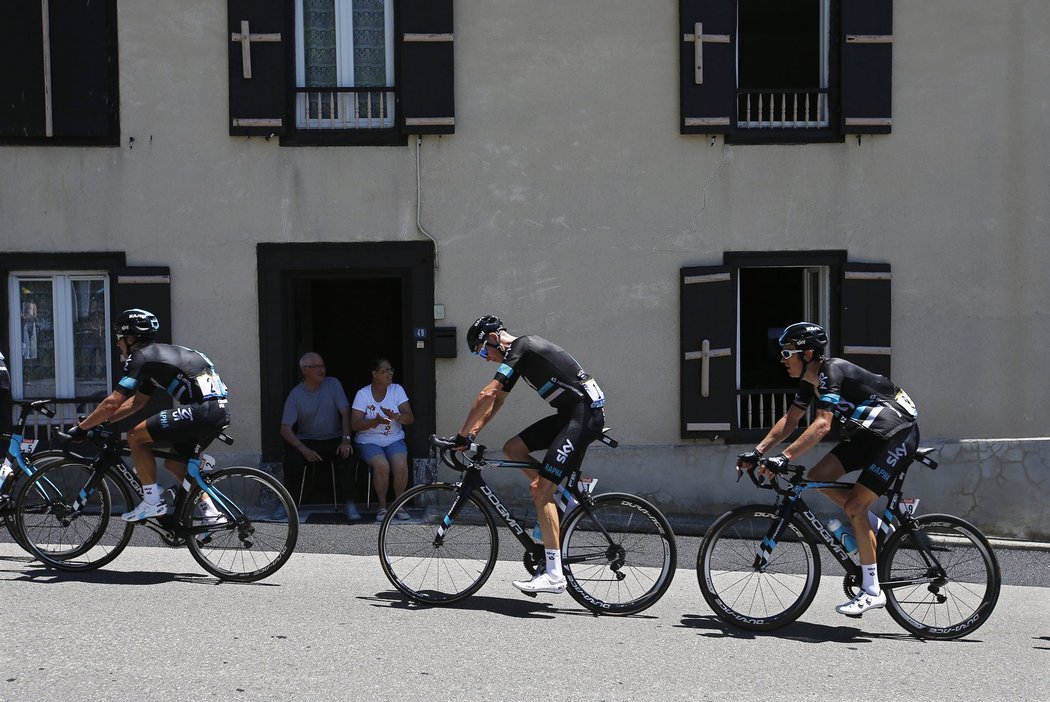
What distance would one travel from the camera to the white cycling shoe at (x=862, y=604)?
658 centimetres

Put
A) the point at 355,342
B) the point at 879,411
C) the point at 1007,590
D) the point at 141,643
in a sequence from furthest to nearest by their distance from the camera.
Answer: the point at 355,342, the point at 1007,590, the point at 879,411, the point at 141,643

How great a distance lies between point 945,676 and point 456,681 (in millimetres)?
2449

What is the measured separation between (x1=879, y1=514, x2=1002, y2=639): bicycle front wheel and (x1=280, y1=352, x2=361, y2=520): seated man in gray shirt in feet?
17.7

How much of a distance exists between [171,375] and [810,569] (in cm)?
418

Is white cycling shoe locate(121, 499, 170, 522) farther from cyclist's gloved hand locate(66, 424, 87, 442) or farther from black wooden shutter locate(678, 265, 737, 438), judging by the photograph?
black wooden shutter locate(678, 265, 737, 438)

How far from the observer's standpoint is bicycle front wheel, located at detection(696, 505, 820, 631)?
260 inches

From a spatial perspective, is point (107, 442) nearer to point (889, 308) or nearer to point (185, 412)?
point (185, 412)

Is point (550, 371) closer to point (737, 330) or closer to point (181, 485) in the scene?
point (181, 485)

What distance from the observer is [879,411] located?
6.66 meters

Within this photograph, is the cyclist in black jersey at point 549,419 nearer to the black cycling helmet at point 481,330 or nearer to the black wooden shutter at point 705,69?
the black cycling helmet at point 481,330

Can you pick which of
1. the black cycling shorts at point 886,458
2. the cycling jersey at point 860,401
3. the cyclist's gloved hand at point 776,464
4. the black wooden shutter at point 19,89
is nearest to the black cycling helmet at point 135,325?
the black wooden shutter at point 19,89

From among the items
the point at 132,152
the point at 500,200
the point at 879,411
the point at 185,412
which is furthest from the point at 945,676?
the point at 132,152

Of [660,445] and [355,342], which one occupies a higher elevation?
[355,342]

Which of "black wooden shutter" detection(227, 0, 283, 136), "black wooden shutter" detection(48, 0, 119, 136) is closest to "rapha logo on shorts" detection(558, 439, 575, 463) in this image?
"black wooden shutter" detection(227, 0, 283, 136)
